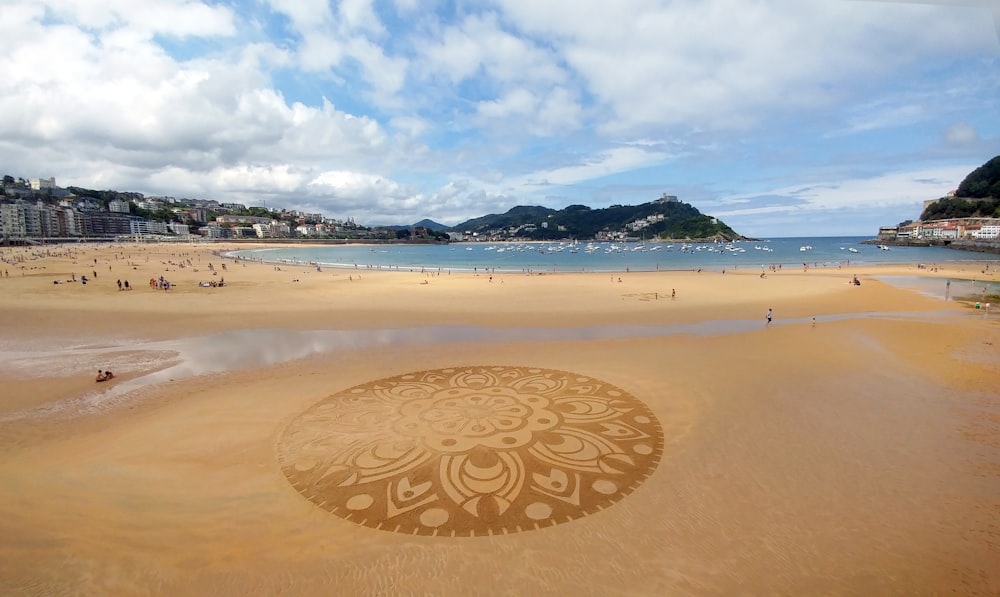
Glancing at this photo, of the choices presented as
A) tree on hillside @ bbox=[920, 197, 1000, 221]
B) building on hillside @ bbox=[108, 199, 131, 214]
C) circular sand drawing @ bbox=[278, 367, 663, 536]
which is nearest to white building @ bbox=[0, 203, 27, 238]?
building on hillside @ bbox=[108, 199, 131, 214]

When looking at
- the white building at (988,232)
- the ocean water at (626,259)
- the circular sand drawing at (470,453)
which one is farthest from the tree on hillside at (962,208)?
the circular sand drawing at (470,453)

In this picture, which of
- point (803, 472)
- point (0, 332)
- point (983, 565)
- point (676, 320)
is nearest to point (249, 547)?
point (803, 472)

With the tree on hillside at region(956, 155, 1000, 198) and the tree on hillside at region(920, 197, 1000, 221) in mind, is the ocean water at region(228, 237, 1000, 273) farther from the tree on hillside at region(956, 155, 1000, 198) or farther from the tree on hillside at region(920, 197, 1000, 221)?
the tree on hillside at region(956, 155, 1000, 198)

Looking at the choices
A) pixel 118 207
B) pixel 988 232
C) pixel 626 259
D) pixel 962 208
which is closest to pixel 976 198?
pixel 962 208

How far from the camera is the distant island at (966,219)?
3980 inches

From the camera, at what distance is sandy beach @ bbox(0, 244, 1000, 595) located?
5.20 m

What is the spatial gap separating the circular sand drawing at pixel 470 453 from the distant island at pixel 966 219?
5228 inches

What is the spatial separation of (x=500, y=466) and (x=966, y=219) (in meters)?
166

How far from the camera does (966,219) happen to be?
113000 mm

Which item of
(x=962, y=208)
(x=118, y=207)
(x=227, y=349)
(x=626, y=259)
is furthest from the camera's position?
(x=118, y=207)

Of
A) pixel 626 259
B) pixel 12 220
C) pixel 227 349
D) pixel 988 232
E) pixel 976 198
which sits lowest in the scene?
pixel 227 349

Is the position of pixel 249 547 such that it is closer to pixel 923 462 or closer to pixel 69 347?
pixel 923 462

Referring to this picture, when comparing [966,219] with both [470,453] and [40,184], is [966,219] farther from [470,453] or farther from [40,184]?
[40,184]

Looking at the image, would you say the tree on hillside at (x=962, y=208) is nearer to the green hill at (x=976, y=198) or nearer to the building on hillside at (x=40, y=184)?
the green hill at (x=976, y=198)
